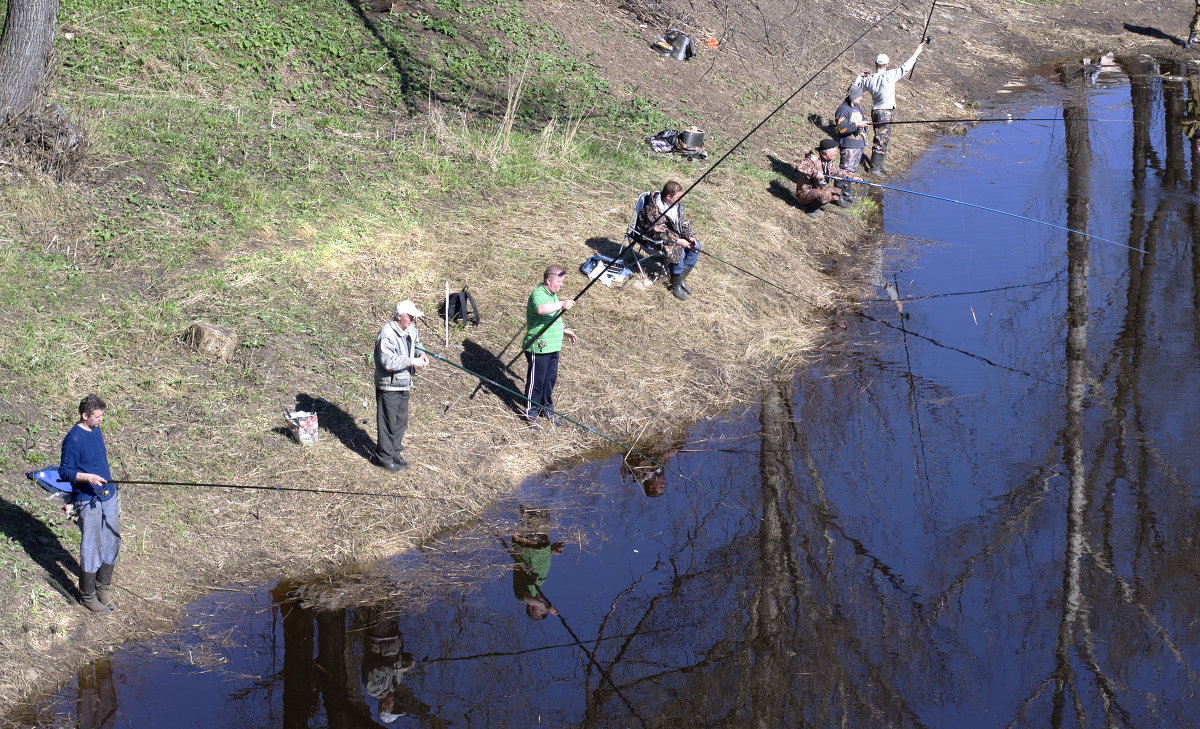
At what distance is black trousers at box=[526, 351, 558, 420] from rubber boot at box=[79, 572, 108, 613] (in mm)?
3741

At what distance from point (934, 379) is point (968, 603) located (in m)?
3.64

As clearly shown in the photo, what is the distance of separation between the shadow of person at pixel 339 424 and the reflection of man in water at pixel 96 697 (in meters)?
2.63

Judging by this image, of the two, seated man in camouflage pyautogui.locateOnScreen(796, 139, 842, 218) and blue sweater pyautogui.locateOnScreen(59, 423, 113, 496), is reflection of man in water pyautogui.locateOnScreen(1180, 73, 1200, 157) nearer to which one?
seated man in camouflage pyautogui.locateOnScreen(796, 139, 842, 218)

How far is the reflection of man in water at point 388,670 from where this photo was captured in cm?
633

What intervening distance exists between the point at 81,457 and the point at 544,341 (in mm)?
3865

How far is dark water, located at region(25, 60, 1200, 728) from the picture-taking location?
638cm

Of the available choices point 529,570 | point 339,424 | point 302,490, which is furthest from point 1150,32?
point 302,490

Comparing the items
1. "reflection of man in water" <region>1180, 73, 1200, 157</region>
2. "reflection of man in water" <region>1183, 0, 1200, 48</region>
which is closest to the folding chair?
"reflection of man in water" <region>1180, 73, 1200, 157</region>

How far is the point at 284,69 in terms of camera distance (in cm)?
1404

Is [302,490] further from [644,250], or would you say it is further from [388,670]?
[644,250]

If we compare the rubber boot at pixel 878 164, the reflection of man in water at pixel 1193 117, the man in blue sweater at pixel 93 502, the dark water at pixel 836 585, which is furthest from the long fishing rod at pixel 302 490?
the reflection of man in water at pixel 1193 117

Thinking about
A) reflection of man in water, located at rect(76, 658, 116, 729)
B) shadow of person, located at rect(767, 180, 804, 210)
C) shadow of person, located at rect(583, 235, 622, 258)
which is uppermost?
shadow of person, located at rect(767, 180, 804, 210)

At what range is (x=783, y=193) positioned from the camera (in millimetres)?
14805

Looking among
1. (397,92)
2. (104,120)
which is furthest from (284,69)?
(104,120)
